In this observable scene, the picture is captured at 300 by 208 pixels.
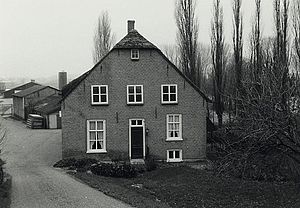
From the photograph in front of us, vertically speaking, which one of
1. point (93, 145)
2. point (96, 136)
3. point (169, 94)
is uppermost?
point (169, 94)

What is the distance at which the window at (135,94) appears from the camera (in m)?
32.5

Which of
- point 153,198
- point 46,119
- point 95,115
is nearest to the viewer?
point 153,198

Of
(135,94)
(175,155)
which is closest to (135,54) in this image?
(135,94)

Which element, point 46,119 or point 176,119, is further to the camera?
point 46,119

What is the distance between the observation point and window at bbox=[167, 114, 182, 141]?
108 feet

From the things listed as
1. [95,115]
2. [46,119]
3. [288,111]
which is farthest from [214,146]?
[46,119]

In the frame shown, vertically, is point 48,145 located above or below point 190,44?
below

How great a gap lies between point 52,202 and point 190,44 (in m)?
28.8

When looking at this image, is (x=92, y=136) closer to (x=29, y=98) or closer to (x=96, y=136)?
(x=96, y=136)

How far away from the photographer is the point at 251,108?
19.5 m

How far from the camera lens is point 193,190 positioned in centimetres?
2269

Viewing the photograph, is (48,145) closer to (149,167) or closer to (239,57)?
(149,167)

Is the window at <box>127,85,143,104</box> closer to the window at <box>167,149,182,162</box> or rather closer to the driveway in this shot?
the window at <box>167,149,182,162</box>

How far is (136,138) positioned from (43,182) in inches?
422
